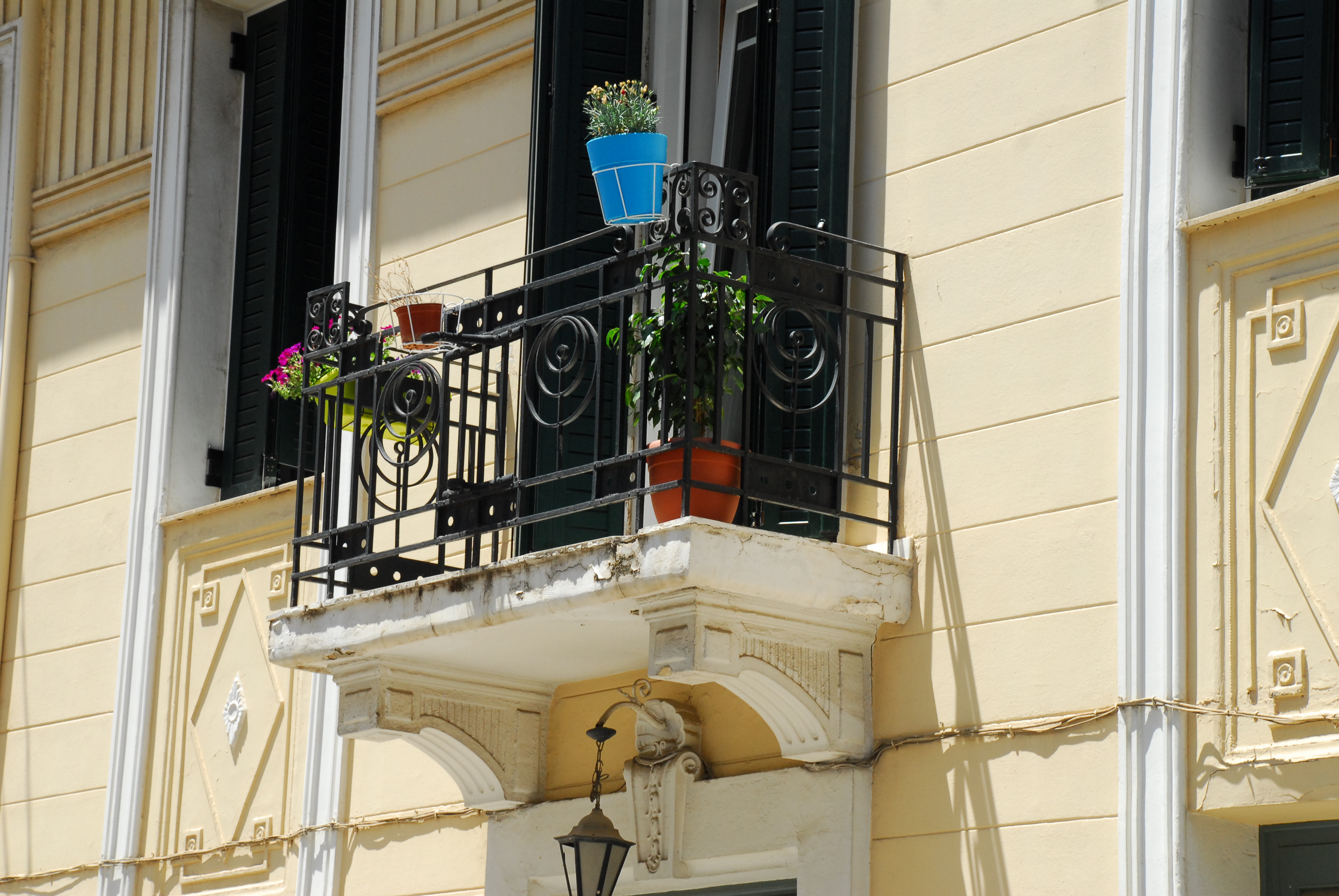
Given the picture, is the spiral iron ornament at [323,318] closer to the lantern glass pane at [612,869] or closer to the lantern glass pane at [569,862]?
the lantern glass pane at [569,862]

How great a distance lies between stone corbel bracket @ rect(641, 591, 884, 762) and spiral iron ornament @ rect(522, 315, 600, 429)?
2.27 feet

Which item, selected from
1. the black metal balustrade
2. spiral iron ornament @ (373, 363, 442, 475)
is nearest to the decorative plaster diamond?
the black metal balustrade

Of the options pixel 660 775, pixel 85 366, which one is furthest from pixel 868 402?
pixel 85 366

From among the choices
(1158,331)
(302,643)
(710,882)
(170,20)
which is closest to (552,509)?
(302,643)

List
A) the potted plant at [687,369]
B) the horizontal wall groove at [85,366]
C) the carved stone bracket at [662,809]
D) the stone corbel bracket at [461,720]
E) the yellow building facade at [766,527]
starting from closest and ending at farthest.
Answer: the yellow building facade at [766,527]
the potted plant at [687,369]
the carved stone bracket at [662,809]
the stone corbel bracket at [461,720]
the horizontal wall groove at [85,366]

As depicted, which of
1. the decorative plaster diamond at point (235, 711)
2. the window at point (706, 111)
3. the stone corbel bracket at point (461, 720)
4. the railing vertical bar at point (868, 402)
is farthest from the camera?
the decorative plaster diamond at point (235, 711)

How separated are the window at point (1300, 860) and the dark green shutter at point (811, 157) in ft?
5.55

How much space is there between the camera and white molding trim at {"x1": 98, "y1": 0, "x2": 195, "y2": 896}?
8.57 meters

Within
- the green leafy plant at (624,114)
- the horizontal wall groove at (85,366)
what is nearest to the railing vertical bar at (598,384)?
the green leafy plant at (624,114)

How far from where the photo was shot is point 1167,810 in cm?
515

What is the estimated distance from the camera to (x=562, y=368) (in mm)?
6078

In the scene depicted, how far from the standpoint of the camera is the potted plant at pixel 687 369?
5.80 meters

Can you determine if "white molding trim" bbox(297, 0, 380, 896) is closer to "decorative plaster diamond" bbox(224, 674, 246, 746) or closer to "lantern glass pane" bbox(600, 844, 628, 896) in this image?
→ "decorative plaster diamond" bbox(224, 674, 246, 746)

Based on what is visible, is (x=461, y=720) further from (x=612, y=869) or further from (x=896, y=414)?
(x=896, y=414)
